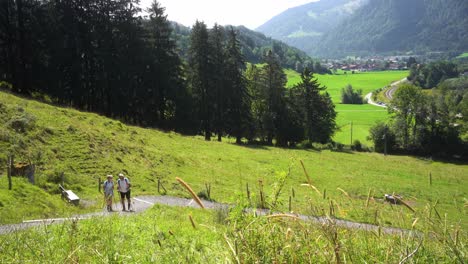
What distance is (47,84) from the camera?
44281 millimetres

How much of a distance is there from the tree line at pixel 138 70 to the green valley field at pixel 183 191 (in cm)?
1148

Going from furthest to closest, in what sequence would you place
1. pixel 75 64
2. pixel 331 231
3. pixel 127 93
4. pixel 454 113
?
pixel 454 113 < pixel 127 93 < pixel 75 64 < pixel 331 231

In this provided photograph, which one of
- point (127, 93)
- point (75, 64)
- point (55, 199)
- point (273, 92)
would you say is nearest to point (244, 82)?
point (273, 92)

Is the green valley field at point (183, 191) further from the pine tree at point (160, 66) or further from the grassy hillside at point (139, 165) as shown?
the pine tree at point (160, 66)

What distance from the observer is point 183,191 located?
81.7 feet

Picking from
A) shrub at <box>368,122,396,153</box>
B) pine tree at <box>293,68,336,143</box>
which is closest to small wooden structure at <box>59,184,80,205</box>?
pine tree at <box>293,68,336,143</box>

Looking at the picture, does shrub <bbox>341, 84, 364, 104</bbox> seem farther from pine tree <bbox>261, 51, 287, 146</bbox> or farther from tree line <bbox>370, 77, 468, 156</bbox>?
pine tree <bbox>261, 51, 287, 146</bbox>

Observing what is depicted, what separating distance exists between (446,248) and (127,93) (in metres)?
47.9

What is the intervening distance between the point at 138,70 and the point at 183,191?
2822 centimetres

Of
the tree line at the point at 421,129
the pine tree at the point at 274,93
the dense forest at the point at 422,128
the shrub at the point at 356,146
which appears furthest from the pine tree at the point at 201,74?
the tree line at the point at 421,129

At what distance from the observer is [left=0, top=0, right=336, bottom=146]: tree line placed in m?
43.6

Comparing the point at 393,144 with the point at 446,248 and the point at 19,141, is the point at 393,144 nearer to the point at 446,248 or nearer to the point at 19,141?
the point at 19,141

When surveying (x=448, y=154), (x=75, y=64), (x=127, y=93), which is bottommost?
(x=448, y=154)

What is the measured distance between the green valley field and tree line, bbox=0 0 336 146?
1148 cm
